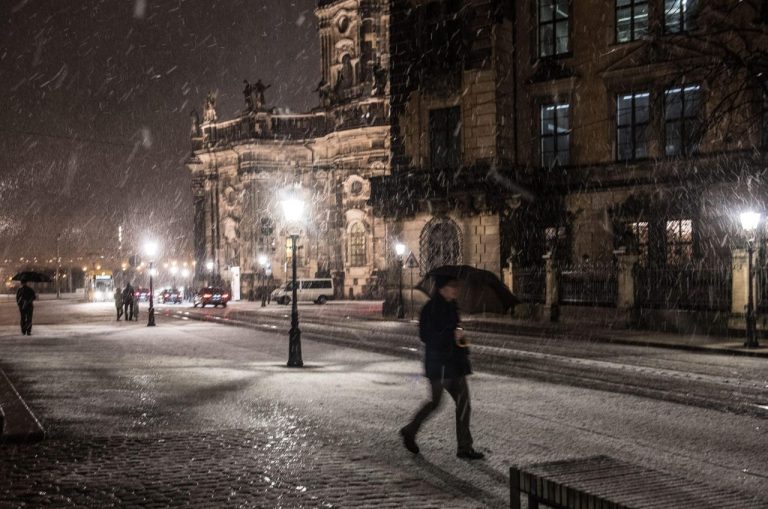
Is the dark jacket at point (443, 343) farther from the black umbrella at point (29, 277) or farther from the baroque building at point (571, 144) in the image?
the black umbrella at point (29, 277)

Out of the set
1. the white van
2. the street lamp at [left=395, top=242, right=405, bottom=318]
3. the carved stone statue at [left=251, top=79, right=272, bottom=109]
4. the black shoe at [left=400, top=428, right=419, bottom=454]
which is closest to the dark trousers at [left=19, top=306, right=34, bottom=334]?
the street lamp at [left=395, top=242, right=405, bottom=318]

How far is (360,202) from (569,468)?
55.2 meters

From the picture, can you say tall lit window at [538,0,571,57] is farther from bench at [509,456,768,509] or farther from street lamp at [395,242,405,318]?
bench at [509,456,768,509]

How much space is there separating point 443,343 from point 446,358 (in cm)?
16

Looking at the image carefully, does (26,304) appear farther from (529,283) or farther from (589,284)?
(589,284)

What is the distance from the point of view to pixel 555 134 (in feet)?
117

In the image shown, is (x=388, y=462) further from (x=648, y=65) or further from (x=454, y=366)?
(x=648, y=65)

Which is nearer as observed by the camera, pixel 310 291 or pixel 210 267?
pixel 310 291

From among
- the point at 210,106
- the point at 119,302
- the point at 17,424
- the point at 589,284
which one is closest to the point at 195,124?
the point at 210,106

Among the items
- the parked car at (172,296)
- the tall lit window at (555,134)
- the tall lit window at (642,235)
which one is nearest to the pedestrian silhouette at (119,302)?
the tall lit window at (555,134)

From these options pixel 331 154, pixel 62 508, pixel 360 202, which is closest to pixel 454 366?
pixel 62 508

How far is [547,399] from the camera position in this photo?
12359 millimetres

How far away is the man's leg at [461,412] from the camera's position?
8.48m

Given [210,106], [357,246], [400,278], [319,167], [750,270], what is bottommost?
[400,278]
